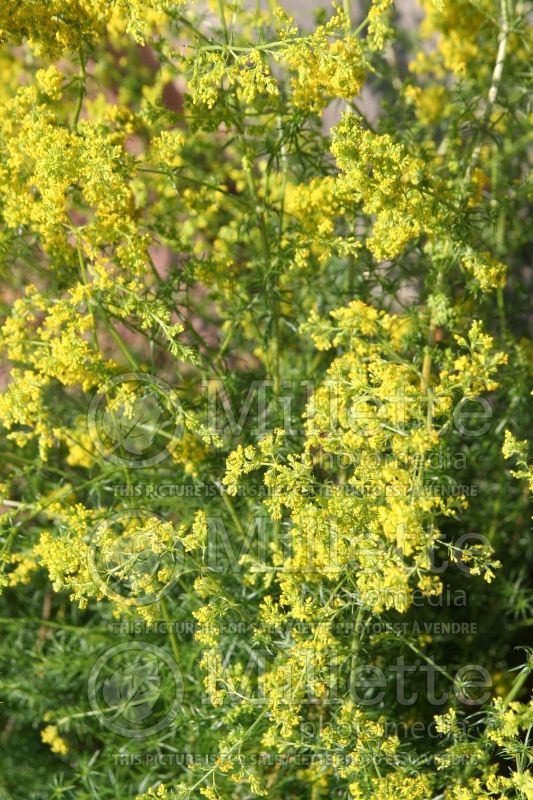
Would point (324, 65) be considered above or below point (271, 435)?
above

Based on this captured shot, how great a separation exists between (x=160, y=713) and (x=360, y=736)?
660mm

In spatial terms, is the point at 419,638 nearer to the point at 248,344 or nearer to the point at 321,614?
the point at 321,614

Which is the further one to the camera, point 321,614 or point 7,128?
point 7,128

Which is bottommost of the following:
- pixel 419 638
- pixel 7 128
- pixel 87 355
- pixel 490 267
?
pixel 419 638

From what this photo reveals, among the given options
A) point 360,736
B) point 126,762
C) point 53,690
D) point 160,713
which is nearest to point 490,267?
point 360,736

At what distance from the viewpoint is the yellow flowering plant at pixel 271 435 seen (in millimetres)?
1504

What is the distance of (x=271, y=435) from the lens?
151 centimetres

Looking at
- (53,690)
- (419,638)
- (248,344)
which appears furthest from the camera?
(248,344)

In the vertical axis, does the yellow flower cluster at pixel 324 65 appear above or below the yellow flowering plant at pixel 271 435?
above

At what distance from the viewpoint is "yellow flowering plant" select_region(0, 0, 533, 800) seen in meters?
1.50

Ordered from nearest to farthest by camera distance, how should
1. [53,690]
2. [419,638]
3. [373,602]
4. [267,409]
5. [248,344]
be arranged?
[373,602] < [419,638] < [267,409] < [53,690] < [248,344]

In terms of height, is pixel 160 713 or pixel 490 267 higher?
pixel 490 267

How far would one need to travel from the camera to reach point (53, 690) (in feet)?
7.54

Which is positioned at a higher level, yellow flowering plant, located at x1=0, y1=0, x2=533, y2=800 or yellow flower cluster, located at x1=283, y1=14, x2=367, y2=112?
yellow flower cluster, located at x1=283, y1=14, x2=367, y2=112
